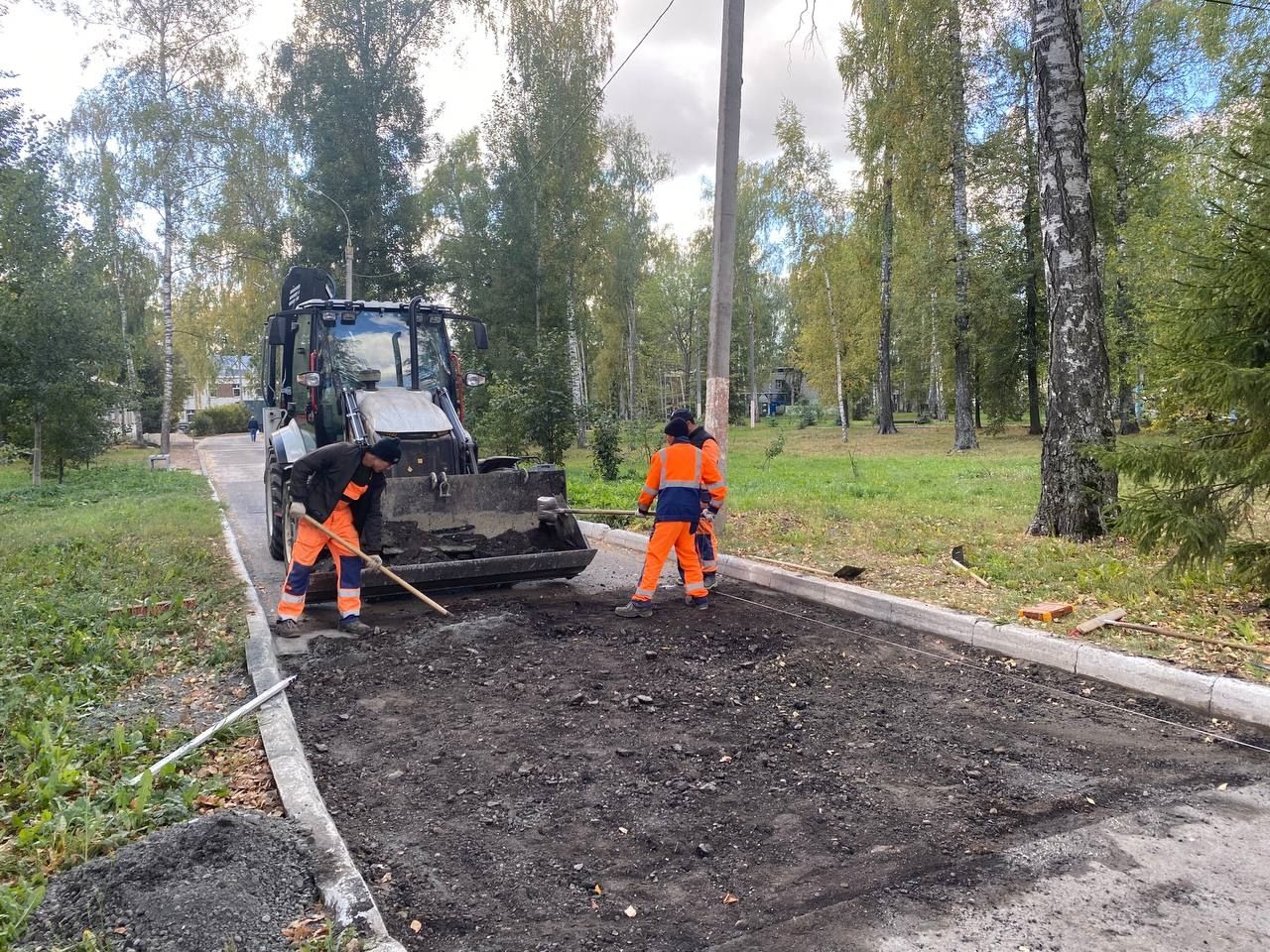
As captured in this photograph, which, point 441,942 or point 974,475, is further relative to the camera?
point 974,475

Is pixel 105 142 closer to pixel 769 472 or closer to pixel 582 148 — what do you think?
pixel 582 148

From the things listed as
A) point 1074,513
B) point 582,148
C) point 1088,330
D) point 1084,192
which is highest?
point 582,148

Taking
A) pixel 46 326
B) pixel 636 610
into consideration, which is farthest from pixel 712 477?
pixel 46 326

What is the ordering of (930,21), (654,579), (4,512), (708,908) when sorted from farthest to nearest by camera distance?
(930,21) → (4,512) → (654,579) → (708,908)

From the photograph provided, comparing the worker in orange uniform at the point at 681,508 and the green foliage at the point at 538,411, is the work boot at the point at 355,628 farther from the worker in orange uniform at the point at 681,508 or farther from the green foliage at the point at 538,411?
the green foliage at the point at 538,411

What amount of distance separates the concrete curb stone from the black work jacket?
3.65ft

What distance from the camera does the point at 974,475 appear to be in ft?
52.5

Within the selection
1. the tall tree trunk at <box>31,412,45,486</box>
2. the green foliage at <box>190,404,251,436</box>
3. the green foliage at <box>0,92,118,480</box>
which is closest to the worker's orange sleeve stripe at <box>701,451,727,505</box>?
the green foliage at <box>0,92,118,480</box>

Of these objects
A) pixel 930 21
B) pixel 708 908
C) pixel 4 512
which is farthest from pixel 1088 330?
pixel 930 21

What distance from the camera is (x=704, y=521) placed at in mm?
7281

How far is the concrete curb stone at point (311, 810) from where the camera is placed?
2.47 m

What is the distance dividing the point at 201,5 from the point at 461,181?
9.82 meters

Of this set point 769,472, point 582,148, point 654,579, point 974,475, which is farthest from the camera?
point 582,148

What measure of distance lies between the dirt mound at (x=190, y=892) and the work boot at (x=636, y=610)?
12.2 ft
